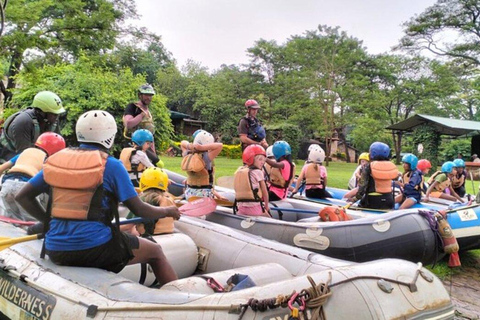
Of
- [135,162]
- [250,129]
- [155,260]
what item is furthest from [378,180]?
[155,260]

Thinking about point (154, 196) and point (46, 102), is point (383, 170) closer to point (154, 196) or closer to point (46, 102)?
point (154, 196)

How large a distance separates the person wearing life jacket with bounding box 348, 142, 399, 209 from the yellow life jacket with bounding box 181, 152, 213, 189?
7.80 feet

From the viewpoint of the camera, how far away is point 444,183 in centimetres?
884

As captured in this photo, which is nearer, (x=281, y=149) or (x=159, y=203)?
(x=159, y=203)

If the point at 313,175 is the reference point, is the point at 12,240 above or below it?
below

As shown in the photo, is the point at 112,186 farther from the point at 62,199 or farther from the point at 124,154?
the point at 124,154

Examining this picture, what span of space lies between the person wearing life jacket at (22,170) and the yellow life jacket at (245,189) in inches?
83.9

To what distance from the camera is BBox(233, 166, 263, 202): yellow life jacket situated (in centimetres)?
541

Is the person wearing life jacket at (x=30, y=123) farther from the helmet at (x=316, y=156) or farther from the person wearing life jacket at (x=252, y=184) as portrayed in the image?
the helmet at (x=316, y=156)

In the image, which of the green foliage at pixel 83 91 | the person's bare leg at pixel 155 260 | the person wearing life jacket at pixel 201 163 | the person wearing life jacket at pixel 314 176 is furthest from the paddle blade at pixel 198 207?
→ the green foliage at pixel 83 91

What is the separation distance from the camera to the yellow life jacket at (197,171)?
19.2ft

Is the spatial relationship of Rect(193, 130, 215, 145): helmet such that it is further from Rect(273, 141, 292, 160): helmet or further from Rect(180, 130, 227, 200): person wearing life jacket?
Rect(273, 141, 292, 160): helmet

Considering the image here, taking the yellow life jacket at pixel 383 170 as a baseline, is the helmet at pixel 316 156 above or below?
above

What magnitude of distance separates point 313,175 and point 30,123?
479 cm
